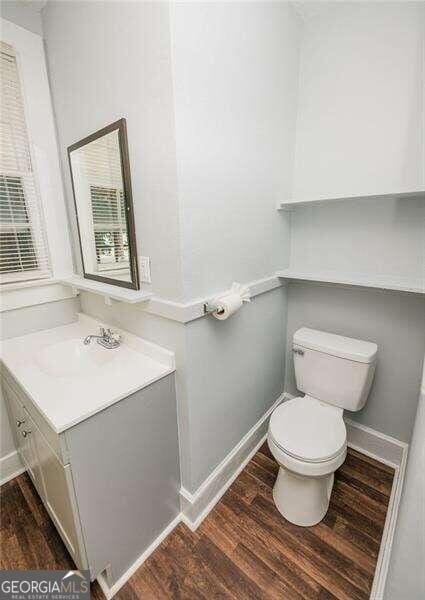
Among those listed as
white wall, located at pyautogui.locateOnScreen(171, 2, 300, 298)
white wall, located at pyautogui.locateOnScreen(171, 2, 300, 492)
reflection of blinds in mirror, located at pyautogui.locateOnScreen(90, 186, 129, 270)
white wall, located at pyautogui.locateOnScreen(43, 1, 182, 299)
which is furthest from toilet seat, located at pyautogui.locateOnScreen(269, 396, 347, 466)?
reflection of blinds in mirror, located at pyautogui.locateOnScreen(90, 186, 129, 270)

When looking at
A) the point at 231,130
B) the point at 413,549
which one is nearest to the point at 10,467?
the point at 413,549

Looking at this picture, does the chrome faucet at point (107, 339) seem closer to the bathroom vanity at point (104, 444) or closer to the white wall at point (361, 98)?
the bathroom vanity at point (104, 444)

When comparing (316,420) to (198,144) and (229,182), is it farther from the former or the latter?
(198,144)

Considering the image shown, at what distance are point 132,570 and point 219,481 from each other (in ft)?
1.75

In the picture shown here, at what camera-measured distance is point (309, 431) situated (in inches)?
53.7

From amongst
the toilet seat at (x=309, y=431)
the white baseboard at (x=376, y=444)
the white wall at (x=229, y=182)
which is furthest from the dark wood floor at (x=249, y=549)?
the toilet seat at (x=309, y=431)

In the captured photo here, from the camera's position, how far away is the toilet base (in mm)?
1331

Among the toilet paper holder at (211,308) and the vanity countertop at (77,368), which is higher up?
the toilet paper holder at (211,308)

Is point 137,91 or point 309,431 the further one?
point 309,431

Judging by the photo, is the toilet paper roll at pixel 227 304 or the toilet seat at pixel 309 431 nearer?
the toilet paper roll at pixel 227 304

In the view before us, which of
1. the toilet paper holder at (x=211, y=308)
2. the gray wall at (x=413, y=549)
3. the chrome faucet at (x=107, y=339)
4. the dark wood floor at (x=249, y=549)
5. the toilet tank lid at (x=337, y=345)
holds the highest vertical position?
the toilet paper holder at (x=211, y=308)

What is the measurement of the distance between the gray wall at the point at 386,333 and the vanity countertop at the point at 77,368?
1118 millimetres

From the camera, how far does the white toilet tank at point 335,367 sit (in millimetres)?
1454

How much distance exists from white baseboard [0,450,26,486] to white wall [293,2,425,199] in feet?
8.06
